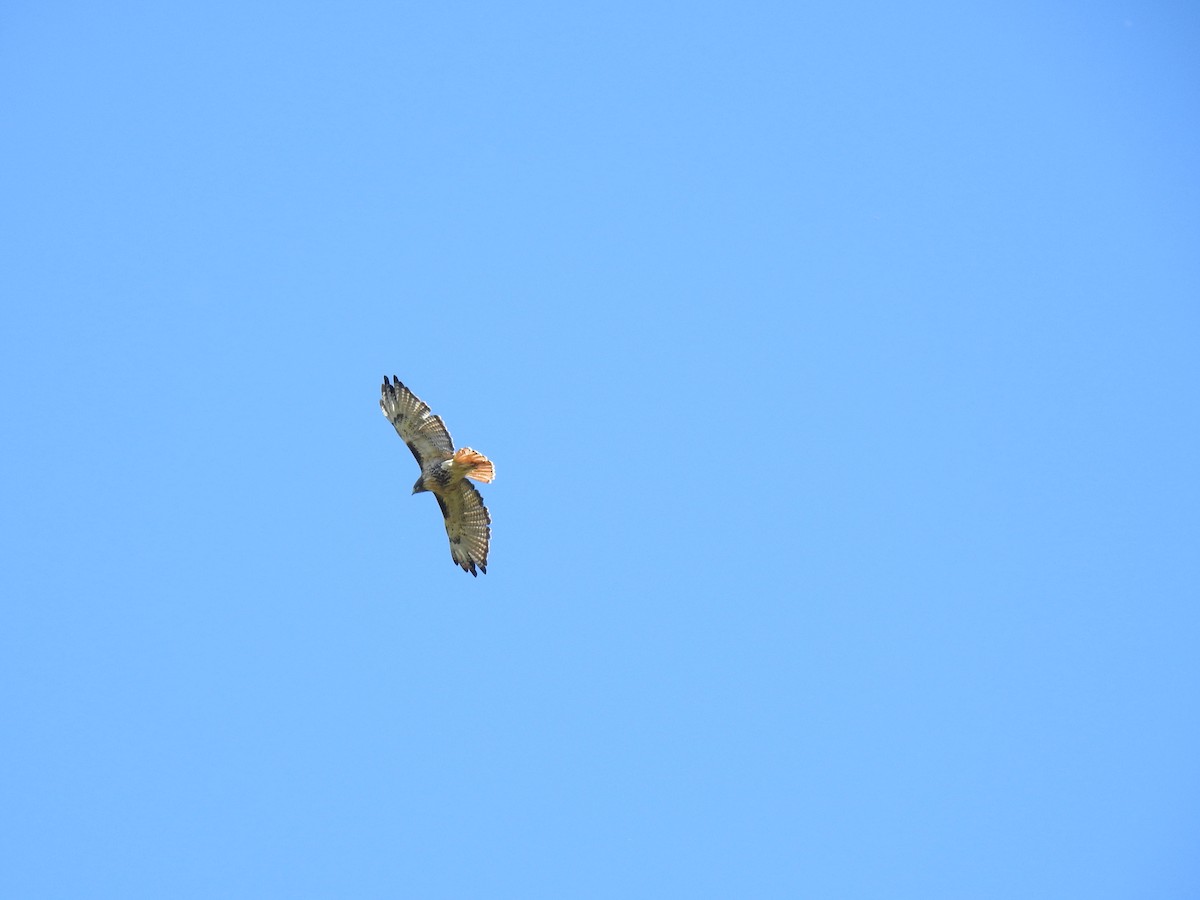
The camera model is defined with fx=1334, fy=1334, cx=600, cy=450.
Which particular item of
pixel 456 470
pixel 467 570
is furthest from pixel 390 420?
pixel 467 570

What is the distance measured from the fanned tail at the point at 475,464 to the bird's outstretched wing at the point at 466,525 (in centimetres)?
37

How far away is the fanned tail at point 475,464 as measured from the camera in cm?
1728

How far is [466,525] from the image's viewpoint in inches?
730

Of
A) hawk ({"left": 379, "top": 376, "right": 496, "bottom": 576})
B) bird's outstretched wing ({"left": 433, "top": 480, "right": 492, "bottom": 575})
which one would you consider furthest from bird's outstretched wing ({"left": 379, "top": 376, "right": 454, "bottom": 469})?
bird's outstretched wing ({"left": 433, "top": 480, "right": 492, "bottom": 575})

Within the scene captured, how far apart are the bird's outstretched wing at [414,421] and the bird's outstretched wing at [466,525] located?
720mm

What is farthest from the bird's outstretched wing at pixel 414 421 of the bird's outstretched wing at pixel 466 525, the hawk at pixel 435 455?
the bird's outstretched wing at pixel 466 525

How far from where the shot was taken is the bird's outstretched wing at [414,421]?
17.3 metres

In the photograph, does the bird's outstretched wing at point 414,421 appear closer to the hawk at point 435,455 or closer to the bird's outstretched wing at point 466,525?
the hawk at point 435,455

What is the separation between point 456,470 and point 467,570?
1895 millimetres

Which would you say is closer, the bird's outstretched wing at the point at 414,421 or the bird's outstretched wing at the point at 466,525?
the bird's outstretched wing at the point at 414,421

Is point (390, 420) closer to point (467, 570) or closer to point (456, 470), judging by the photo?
point (456, 470)

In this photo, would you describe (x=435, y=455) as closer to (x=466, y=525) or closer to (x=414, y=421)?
(x=414, y=421)

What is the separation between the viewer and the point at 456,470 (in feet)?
57.4

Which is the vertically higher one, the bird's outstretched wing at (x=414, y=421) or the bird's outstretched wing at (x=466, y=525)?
the bird's outstretched wing at (x=414, y=421)
